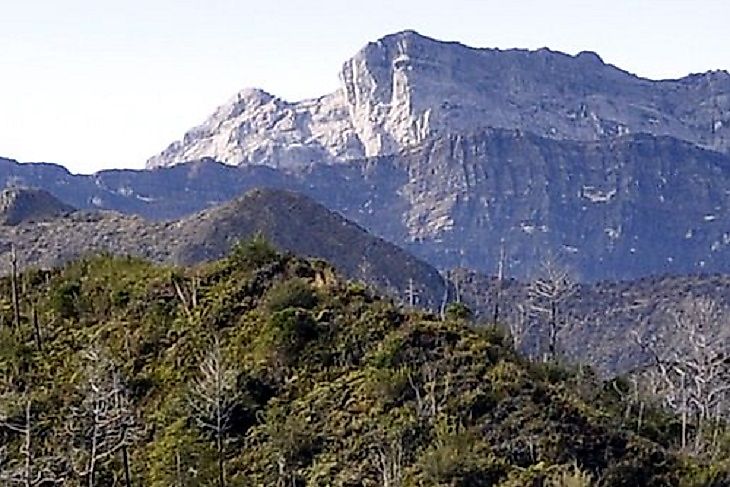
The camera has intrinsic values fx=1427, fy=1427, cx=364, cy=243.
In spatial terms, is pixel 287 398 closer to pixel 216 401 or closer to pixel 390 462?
pixel 216 401

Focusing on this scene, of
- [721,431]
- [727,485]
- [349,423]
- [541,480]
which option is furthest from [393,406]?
[721,431]

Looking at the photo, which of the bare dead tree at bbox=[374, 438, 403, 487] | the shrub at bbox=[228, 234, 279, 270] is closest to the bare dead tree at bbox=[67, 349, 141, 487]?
the bare dead tree at bbox=[374, 438, 403, 487]

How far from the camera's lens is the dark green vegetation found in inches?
1886

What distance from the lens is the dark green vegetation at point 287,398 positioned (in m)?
47.9

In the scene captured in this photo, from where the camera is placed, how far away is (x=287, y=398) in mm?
53438

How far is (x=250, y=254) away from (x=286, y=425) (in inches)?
599

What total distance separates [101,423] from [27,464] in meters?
3.29

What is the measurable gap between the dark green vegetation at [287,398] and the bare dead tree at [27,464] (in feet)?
0.47

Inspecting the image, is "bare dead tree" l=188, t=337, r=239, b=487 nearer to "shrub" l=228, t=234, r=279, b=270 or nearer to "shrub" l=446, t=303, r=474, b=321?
"shrub" l=228, t=234, r=279, b=270

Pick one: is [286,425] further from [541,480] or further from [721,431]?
[721,431]

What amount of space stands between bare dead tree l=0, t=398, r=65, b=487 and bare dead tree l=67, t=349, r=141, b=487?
903 mm

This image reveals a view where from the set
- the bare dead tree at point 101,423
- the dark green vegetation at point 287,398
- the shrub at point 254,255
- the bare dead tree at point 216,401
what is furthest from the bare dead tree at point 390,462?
the shrub at point 254,255

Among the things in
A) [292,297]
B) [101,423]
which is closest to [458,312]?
[292,297]

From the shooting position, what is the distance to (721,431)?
68.4 m
